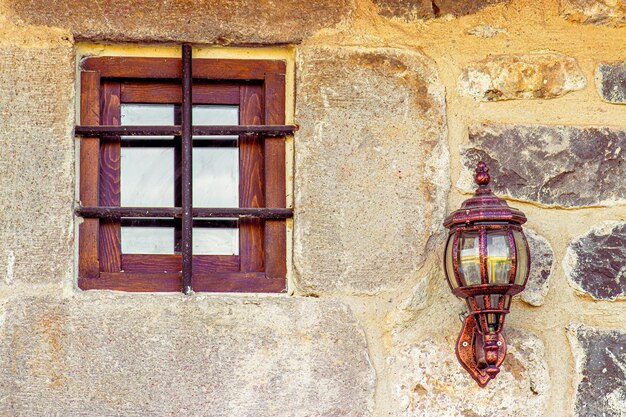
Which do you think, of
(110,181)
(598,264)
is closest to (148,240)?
(110,181)

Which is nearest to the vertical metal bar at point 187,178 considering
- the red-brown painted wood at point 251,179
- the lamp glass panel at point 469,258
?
the red-brown painted wood at point 251,179

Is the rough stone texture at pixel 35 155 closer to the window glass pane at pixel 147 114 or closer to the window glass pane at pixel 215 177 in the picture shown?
the window glass pane at pixel 147 114

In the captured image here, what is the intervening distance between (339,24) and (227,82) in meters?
0.26

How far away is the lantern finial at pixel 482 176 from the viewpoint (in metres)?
2.09

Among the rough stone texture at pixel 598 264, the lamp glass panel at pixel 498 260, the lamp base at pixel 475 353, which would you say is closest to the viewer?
the lamp glass panel at pixel 498 260

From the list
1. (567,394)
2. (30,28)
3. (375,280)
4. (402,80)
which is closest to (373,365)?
(375,280)

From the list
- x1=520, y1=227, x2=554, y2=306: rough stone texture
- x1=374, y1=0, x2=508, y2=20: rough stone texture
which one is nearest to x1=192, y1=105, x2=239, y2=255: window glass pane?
x1=374, y1=0, x2=508, y2=20: rough stone texture

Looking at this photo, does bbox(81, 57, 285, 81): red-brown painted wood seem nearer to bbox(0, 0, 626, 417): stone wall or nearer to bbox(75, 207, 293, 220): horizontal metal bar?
bbox(0, 0, 626, 417): stone wall

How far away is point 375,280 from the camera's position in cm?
218

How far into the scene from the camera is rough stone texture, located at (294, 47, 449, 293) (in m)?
2.18

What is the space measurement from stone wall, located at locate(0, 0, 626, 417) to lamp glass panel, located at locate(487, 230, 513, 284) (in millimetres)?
208

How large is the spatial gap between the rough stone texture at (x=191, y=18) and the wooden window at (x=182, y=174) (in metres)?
0.06

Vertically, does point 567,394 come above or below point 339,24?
below

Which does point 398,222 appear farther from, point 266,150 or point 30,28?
point 30,28
